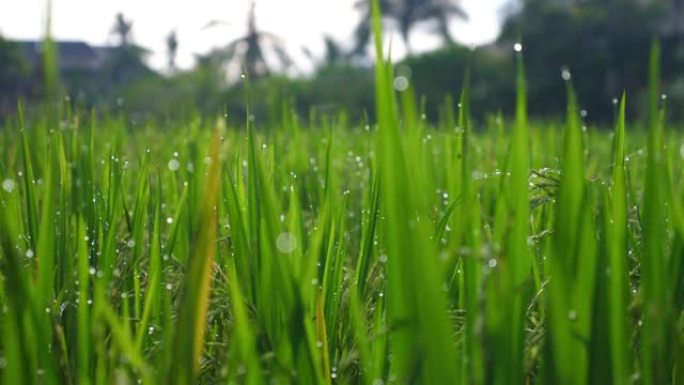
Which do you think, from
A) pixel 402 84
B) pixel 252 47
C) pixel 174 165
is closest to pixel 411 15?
pixel 252 47

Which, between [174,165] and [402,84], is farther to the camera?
[174,165]

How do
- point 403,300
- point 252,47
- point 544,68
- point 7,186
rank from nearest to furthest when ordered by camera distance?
point 403,300
point 7,186
point 544,68
point 252,47

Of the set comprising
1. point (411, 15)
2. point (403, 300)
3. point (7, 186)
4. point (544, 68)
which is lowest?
point (403, 300)

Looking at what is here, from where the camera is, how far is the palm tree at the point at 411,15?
36266 mm

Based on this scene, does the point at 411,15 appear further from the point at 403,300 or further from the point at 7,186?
the point at 403,300

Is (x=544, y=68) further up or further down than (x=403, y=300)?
further up

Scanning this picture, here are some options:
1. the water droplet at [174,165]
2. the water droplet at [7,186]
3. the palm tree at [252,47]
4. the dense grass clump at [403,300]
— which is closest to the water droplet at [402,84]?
the dense grass clump at [403,300]

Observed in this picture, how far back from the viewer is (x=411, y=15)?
37.4 m

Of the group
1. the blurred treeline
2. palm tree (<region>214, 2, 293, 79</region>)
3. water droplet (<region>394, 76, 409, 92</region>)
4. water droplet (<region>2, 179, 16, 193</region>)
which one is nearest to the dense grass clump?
water droplet (<region>394, 76, 409, 92</region>)

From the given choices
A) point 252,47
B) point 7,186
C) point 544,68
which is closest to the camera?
point 7,186

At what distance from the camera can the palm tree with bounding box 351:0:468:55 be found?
36.3 metres

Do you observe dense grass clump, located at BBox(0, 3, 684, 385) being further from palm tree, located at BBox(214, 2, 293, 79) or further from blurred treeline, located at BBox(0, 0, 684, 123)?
palm tree, located at BBox(214, 2, 293, 79)

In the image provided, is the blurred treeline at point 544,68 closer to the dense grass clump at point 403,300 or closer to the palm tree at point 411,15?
the dense grass clump at point 403,300

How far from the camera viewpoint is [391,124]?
532 millimetres
